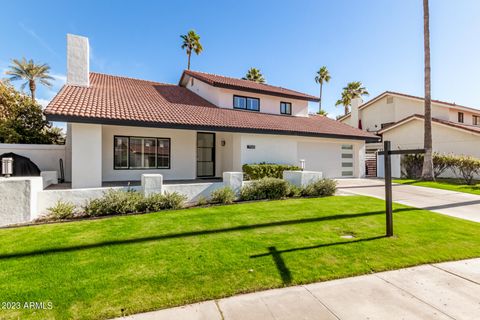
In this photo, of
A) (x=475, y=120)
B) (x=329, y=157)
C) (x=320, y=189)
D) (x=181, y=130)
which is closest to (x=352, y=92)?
(x=475, y=120)

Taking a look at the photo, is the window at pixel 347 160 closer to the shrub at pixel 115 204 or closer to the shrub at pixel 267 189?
the shrub at pixel 267 189

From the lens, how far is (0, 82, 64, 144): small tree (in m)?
15.1

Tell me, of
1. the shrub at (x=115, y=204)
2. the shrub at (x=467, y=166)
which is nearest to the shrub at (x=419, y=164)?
the shrub at (x=467, y=166)

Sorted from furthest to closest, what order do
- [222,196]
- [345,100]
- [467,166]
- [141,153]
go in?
[345,100]
[467,166]
[141,153]
[222,196]

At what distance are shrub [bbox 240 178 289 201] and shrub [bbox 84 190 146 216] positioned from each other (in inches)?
150

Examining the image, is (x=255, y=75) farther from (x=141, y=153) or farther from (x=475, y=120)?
(x=141, y=153)

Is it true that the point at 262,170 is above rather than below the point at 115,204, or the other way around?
above

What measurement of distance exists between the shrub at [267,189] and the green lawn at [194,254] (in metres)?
2.17

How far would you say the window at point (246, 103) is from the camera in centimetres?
1622

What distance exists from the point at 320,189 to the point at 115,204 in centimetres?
775

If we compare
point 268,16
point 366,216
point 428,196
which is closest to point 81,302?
point 366,216

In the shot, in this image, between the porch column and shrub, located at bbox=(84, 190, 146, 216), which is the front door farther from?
shrub, located at bbox=(84, 190, 146, 216)

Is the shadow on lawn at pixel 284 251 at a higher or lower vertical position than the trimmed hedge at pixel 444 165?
lower

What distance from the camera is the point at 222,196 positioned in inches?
352
